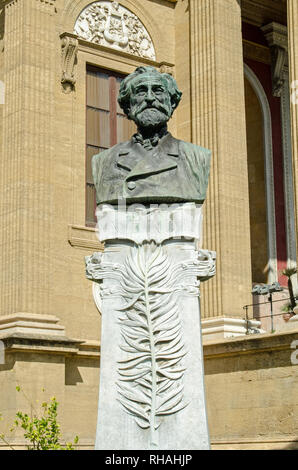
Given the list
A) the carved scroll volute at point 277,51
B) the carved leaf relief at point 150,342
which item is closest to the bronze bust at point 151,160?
the carved leaf relief at point 150,342

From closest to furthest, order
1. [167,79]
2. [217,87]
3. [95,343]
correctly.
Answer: [167,79], [95,343], [217,87]

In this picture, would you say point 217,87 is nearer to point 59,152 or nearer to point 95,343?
point 59,152

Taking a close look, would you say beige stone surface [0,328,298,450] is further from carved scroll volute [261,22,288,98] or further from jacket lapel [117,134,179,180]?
carved scroll volute [261,22,288,98]

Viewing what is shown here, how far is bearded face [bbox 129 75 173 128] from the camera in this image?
913 cm

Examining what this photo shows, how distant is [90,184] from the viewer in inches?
998

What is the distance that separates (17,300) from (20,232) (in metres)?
1.69

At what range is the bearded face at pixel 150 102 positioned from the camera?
30.0 ft

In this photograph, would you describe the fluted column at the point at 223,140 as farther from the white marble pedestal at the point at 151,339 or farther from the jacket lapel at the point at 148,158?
the white marble pedestal at the point at 151,339

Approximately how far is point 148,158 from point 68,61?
660 inches

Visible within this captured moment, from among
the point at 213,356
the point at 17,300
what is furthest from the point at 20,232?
the point at 213,356

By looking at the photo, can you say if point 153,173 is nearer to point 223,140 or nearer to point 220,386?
point 220,386

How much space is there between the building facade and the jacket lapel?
38.2 ft

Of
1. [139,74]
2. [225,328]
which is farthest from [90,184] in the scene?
[139,74]
